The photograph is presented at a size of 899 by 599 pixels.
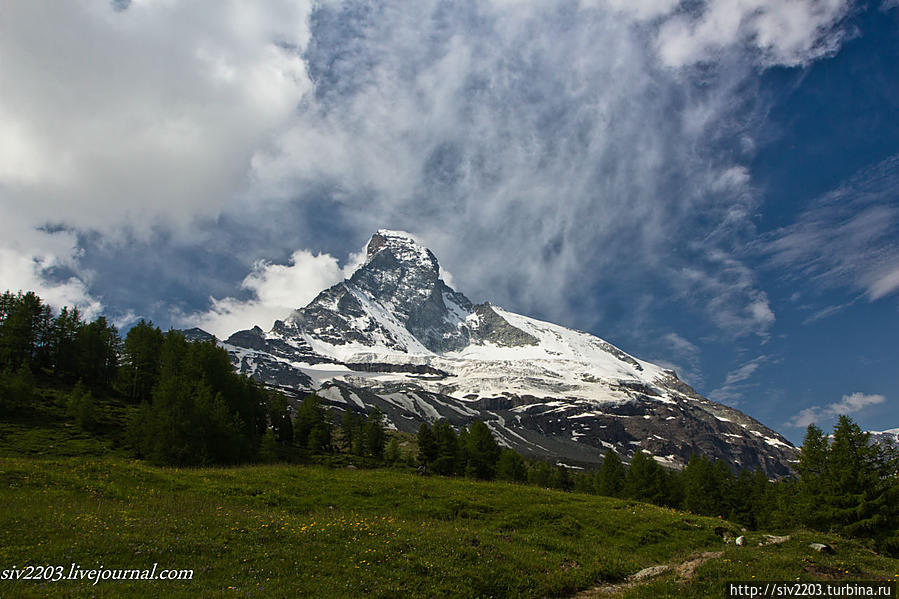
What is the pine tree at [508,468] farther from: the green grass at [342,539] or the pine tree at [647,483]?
the green grass at [342,539]

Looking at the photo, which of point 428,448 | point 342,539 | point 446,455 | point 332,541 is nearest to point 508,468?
point 446,455

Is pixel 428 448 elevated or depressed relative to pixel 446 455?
elevated

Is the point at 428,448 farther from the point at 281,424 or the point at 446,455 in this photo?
the point at 281,424

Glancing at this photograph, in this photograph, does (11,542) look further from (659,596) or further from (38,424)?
(38,424)

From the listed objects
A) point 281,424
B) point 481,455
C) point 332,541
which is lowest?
point 281,424

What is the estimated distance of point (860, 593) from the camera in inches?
516

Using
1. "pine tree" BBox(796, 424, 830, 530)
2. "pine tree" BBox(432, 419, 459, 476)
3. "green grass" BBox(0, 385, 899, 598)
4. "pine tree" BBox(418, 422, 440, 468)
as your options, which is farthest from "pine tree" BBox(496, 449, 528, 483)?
"green grass" BBox(0, 385, 899, 598)

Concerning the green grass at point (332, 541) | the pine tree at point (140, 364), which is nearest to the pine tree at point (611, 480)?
the green grass at point (332, 541)

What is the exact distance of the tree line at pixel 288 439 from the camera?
1419 inches

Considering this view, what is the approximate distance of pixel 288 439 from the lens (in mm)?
92500

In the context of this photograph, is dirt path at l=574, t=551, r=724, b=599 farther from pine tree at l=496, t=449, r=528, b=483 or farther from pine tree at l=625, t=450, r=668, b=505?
pine tree at l=496, t=449, r=528, b=483

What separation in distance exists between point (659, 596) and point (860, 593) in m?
5.37

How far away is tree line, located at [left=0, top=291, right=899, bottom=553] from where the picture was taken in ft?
118

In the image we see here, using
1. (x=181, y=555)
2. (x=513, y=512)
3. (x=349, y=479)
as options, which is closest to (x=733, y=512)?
(x=513, y=512)
